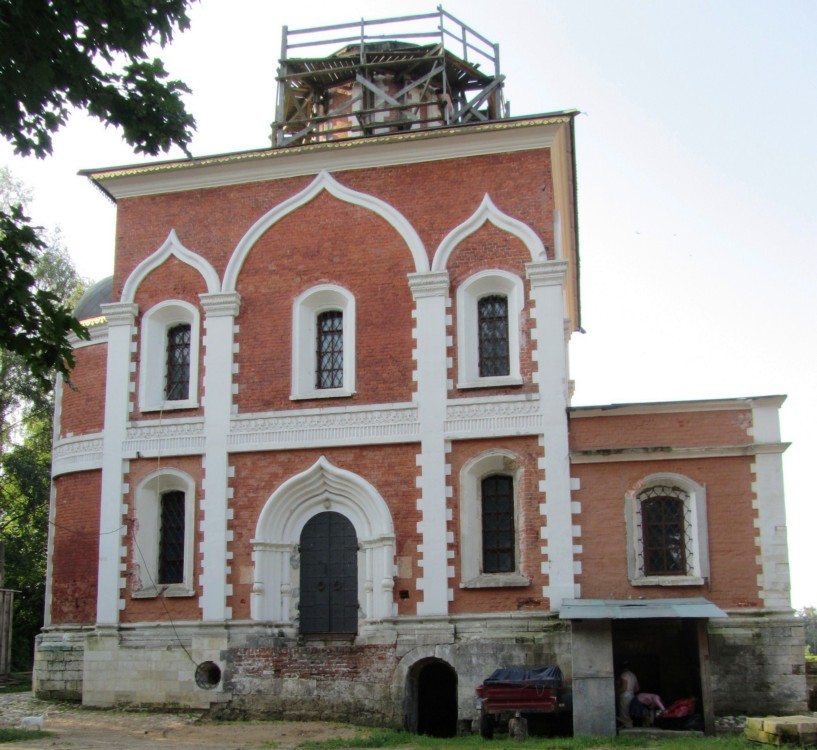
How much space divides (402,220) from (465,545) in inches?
253

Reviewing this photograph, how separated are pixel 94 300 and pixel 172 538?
684 cm

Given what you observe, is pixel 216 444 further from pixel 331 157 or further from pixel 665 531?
pixel 665 531

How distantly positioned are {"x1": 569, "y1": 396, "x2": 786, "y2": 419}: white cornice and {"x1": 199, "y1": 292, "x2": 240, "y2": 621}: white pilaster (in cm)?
711

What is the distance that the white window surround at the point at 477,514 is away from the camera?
20250 millimetres

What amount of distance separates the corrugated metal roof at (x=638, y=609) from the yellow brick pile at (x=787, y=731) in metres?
2.44

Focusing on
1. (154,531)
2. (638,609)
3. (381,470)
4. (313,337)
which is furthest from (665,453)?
(154,531)

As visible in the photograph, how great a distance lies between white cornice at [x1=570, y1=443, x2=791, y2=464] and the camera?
19.7 metres

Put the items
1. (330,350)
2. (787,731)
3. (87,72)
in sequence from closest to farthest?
1. (87,72)
2. (787,731)
3. (330,350)

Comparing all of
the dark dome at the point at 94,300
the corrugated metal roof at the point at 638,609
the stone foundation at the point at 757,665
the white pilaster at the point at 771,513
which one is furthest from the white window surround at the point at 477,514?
the dark dome at the point at 94,300

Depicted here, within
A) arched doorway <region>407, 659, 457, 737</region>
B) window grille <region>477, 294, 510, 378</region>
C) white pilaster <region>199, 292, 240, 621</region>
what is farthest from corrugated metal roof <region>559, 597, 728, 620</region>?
white pilaster <region>199, 292, 240, 621</region>

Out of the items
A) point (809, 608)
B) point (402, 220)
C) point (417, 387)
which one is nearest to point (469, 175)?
point (402, 220)

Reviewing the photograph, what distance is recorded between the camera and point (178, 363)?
23.2 m

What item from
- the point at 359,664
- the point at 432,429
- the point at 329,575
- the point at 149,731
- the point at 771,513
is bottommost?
the point at 149,731

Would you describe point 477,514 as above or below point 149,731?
above
